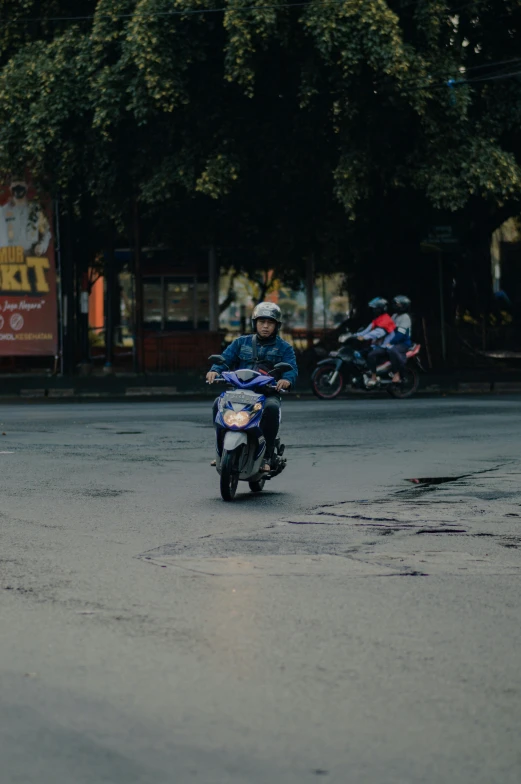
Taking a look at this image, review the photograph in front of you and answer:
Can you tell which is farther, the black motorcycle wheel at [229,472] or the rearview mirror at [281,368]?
the rearview mirror at [281,368]

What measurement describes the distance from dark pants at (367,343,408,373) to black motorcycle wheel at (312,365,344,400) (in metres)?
0.65

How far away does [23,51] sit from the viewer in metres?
28.0

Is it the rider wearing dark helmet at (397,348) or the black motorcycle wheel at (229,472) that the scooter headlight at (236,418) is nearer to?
the black motorcycle wheel at (229,472)

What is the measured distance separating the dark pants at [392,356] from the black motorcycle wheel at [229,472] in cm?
1373

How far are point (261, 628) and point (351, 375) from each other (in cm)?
1876

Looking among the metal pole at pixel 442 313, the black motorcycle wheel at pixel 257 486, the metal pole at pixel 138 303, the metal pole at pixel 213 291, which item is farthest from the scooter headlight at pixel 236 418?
the metal pole at pixel 213 291

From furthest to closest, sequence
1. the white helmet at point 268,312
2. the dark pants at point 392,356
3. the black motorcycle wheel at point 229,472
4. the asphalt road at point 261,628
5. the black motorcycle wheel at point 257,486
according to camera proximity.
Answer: the dark pants at point 392,356, the white helmet at point 268,312, the black motorcycle wheel at point 257,486, the black motorcycle wheel at point 229,472, the asphalt road at point 261,628

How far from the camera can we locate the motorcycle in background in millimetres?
24328

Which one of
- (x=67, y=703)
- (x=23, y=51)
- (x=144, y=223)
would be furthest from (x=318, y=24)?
(x=67, y=703)

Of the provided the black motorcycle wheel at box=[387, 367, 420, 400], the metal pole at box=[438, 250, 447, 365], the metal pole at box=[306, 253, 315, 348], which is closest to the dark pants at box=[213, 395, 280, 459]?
the black motorcycle wheel at box=[387, 367, 420, 400]

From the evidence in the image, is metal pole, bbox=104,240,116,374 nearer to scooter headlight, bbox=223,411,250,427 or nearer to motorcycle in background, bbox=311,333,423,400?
motorcycle in background, bbox=311,333,423,400

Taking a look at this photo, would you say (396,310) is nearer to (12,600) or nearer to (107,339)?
(107,339)

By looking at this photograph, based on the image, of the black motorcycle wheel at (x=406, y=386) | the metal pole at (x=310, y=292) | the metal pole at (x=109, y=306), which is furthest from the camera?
the metal pole at (x=310, y=292)

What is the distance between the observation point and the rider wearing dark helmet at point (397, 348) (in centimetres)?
2450
